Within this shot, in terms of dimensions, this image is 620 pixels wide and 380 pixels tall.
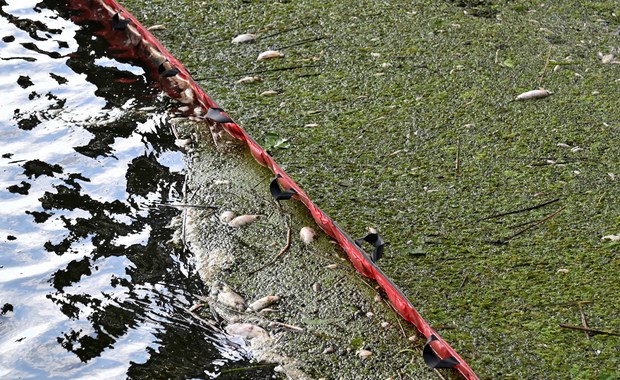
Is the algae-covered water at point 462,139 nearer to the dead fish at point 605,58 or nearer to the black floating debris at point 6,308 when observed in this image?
the dead fish at point 605,58

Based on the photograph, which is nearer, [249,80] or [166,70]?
[249,80]

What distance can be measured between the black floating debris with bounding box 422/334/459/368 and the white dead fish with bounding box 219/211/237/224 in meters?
0.74

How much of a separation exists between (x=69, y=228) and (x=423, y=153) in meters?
1.10

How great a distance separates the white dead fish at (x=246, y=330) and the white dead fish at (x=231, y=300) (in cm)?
6

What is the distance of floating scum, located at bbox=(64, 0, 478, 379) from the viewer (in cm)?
179

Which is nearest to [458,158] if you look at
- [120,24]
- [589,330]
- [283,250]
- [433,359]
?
[283,250]

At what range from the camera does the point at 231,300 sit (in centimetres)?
199

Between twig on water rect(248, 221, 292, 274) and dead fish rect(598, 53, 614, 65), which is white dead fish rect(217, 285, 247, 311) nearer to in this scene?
twig on water rect(248, 221, 292, 274)

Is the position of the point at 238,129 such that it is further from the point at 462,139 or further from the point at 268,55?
the point at 462,139

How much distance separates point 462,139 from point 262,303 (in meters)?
0.97

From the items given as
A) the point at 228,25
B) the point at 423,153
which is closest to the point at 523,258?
the point at 423,153

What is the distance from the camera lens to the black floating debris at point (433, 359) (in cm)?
173

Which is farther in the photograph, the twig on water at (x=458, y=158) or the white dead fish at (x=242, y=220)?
the twig on water at (x=458, y=158)

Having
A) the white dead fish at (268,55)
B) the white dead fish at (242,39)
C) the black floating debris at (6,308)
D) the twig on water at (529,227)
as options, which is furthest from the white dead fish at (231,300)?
the white dead fish at (242,39)
